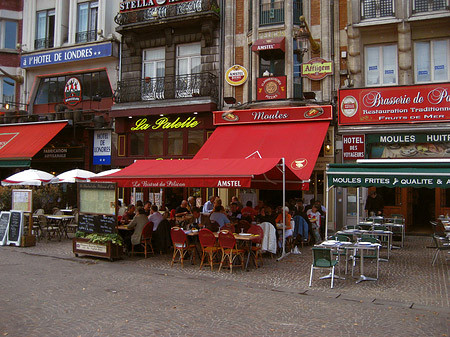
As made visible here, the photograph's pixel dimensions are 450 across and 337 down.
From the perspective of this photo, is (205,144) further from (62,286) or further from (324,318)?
(324,318)

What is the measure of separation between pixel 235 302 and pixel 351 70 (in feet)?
41.4

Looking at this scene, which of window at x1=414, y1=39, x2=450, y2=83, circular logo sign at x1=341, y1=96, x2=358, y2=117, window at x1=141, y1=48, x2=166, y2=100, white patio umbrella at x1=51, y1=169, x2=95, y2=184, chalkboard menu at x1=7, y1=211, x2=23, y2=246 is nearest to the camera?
chalkboard menu at x1=7, y1=211, x2=23, y2=246

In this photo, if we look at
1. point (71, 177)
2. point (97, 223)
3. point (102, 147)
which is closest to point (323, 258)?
point (97, 223)

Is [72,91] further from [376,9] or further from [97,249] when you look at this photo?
[376,9]

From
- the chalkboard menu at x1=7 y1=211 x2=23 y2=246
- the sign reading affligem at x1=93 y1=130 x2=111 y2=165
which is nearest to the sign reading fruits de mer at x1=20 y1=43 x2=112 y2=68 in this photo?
the sign reading affligem at x1=93 y1=130 x2=111 y2=165

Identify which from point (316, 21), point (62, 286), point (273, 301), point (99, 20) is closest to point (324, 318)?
point (273, 301)

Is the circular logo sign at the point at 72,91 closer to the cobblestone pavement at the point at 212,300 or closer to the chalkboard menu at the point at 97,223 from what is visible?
the chalkboard menu at the point at 97,223

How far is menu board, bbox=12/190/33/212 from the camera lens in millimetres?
13977

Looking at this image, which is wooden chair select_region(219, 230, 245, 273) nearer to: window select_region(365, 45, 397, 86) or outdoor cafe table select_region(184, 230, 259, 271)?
outdoor cafe table select_region(184, 230, 259, 271)

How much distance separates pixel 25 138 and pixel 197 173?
14.4 metres

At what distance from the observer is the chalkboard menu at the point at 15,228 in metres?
13.8

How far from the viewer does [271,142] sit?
1700cm

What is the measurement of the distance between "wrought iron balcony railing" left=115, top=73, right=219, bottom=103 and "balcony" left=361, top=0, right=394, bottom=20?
6641 mm

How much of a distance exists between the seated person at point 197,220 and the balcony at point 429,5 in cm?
1123
